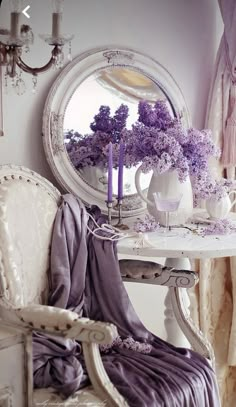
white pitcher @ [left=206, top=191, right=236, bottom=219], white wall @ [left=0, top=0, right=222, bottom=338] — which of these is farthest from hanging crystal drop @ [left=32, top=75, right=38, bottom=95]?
white pitcher @ [left=206, top=191, right=236, bottom=219]

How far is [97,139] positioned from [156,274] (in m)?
0.64

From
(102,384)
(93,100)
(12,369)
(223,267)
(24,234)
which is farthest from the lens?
(223,267)

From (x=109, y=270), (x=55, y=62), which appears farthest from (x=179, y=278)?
(x=55, y=62)

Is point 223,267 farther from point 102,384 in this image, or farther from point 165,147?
point 102,384

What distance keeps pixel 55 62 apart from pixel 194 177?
66cm

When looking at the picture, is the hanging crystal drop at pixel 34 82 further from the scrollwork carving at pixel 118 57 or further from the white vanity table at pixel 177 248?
the white vanity table at pixel 177 248

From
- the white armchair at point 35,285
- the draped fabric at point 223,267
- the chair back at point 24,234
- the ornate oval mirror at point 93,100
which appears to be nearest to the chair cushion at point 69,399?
the white armchair at point 35,285

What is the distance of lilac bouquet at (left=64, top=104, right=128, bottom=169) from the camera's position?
2.17 metres

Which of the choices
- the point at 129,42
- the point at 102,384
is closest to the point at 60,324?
the point at 102,384

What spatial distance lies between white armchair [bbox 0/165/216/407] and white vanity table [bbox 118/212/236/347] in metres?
0.11

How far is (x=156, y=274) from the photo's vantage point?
189 cm

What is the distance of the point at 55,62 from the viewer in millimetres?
2023

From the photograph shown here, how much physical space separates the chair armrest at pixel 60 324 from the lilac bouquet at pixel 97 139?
903 millimetres

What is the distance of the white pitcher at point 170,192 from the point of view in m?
2.01
